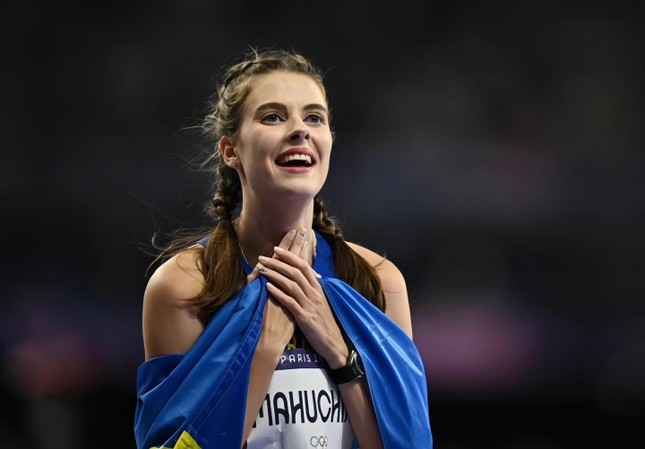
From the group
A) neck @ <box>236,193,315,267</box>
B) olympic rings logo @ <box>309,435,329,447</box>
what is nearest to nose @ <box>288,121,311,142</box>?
neck @ <box>236,193,315,267</box>

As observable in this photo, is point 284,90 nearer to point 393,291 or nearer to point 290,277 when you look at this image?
point 290,277

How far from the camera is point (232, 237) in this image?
1825 millimetres

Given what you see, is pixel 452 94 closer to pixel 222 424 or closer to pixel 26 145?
pixel 26 145

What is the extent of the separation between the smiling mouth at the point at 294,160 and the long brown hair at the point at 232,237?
16 cm

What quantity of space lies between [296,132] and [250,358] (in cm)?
46

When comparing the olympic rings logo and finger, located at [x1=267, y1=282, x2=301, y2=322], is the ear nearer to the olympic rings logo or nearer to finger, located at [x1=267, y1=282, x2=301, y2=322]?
finger, located at [x1=267, y1=282, x2=301, y2=322]

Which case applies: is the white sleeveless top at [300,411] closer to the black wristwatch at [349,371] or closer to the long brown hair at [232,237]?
the black wristwatch at [349,371]

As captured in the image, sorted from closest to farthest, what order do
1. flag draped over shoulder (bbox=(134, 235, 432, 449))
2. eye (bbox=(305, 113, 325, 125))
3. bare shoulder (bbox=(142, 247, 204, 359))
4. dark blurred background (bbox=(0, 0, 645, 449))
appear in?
flag draped over shoulder (bbox=(134, 235, 432, 449)) < bare shoulder (bbox=(142, 247, 204, 359)) < eye (bbox=(305, 113, 325, 125)) < dark blurred background (bbox=(0, 0, 645, 449))

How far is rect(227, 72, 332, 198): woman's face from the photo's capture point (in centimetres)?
171

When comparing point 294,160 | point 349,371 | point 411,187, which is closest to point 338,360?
point 349,371

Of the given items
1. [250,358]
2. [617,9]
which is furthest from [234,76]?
[617,9]

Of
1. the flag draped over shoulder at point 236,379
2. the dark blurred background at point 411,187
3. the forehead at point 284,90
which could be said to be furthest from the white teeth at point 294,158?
the dark blurred background at point 411,187

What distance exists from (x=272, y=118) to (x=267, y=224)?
224mm

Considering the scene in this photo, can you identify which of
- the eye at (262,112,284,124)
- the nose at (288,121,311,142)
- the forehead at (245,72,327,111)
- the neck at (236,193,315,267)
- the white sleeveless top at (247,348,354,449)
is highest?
the forehead at (245,72,327,111)
